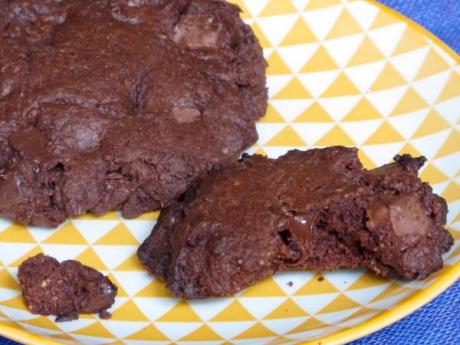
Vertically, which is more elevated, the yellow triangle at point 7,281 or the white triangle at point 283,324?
the white triangle at point 283,324

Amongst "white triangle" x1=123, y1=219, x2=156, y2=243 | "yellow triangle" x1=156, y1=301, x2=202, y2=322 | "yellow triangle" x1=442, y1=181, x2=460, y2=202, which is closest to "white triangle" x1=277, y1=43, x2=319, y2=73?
"yellow triangle" x1=442, y1=181, x2=460, y2=202

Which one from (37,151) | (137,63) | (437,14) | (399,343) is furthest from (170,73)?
(437,14)

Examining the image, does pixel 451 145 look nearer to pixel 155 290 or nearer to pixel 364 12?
pixel 364 12

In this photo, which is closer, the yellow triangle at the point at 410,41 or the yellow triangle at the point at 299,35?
the yellow triangle at the point at 410,41

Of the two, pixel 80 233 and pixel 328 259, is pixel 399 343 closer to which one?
pixel 328 259

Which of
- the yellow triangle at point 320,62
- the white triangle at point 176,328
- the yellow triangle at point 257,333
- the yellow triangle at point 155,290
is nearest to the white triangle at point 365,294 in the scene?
the yellow triangle at point 257,333

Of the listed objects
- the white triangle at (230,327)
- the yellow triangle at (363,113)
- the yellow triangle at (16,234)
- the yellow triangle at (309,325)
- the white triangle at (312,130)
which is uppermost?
the yellow triangle at (363,113)

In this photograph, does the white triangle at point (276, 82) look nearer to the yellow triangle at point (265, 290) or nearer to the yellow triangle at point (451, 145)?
the yellow triangle at point (451, 145)

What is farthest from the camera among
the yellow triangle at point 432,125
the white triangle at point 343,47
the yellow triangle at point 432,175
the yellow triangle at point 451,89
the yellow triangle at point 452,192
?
the white triangle at point 343,47
